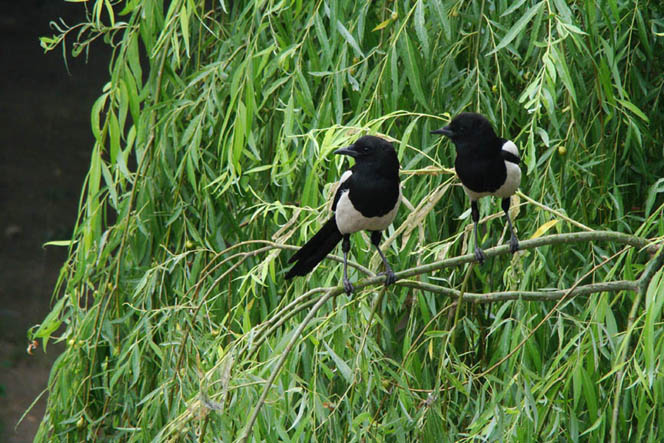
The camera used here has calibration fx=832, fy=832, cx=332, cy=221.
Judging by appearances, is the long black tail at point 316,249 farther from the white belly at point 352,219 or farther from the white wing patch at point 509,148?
the white wing patch at point 509,148

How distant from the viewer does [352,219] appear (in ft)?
6.28

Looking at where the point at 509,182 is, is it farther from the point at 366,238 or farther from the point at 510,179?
the point at 366,238

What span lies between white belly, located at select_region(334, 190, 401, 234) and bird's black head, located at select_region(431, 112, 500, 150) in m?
0.23

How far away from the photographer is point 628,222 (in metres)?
2.27

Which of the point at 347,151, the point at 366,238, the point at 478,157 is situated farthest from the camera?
the point at 366,238

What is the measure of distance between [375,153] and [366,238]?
459 mm

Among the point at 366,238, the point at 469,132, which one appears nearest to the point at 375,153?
the point at 469,132

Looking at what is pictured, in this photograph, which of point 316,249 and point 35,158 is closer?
point 316,249

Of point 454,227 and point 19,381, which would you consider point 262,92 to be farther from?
point 19,381

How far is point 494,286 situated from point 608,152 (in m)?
0.48

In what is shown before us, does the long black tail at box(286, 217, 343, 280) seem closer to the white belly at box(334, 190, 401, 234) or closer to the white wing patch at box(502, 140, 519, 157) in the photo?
the white belly at box(334, 190, 401, 234)

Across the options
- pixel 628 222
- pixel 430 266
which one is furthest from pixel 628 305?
pixel 430 266

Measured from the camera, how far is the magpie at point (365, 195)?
1.88 metres

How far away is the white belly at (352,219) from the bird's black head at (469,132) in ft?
0.74
